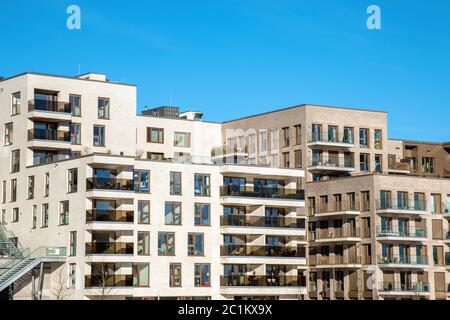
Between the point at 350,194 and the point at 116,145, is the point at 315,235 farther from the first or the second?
the point at 116,145

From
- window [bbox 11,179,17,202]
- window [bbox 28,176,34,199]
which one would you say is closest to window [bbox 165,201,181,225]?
window [bbox 28,176,34,199]

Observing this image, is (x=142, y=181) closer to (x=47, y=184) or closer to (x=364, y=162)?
(x=47, y=184)

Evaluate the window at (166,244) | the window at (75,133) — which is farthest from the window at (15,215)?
the window at (166,244)

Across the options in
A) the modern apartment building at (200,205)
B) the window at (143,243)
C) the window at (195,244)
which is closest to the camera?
the modern apartment building at (200,205)

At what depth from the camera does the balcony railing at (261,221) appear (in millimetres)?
87000

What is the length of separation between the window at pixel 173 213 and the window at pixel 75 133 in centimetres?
1251

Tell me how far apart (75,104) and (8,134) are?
7.32 m

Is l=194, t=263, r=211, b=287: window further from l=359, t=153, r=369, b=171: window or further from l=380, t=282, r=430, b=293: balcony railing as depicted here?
l=359, t=153, r=369, b=171: window

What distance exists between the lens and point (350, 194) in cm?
9519

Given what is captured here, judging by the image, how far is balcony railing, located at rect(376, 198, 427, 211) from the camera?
3644 inches

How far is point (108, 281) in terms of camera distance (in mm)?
78188

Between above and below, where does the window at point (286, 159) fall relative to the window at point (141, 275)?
above

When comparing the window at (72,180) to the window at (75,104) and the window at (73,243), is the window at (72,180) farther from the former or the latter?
the window at (75,104)
